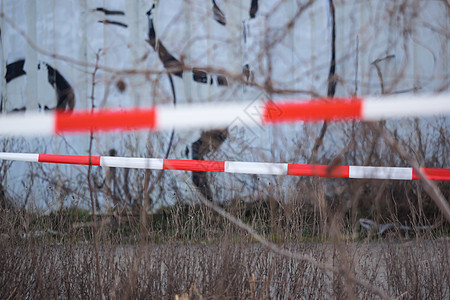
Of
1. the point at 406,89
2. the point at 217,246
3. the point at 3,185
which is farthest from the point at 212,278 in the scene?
the point at 3,185

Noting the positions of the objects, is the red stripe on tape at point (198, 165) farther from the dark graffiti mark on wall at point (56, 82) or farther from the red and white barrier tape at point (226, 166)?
the dark graffiti mark on wall at point (56, 82)

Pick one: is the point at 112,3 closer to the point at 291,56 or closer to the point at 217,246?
the point at 291,56

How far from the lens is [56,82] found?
15.2ft

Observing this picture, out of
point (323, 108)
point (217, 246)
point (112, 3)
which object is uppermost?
point (112, 3)

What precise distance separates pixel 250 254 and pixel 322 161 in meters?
1.98

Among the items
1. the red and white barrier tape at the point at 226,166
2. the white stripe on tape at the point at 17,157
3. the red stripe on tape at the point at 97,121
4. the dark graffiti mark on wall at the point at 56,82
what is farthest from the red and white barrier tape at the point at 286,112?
the dark graffiti mark on wall at the point at 56,82

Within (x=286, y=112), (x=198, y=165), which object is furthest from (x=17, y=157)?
(x=286, y=112)

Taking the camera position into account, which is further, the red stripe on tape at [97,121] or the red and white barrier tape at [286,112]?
the red stripe on tape at [97,121]

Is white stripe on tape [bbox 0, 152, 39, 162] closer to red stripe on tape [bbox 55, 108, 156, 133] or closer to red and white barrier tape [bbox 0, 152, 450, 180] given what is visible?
red and white barrier tape [bbox 0, 152, 450, 180]

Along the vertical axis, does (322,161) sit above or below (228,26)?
below

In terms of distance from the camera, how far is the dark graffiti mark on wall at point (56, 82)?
15.2ft

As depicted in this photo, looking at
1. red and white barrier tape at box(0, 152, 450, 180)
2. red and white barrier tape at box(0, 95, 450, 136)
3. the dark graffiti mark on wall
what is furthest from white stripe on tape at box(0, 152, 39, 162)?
the dark graffiti mark on wall

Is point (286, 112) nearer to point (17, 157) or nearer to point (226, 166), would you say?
point (226, 166)

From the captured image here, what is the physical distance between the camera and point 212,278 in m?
1.94
